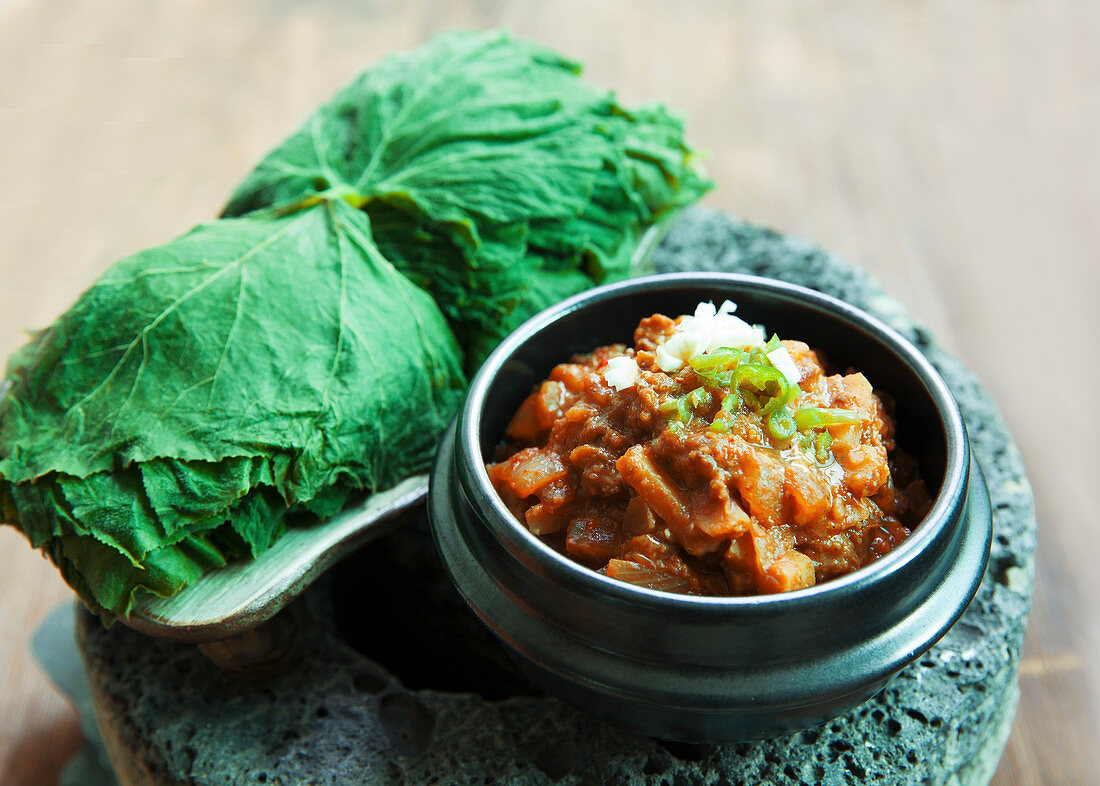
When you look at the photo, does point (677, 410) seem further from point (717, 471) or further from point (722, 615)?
point (722, 615)

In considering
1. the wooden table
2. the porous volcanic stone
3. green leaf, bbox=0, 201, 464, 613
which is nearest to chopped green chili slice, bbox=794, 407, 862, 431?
the porous volcanic stone

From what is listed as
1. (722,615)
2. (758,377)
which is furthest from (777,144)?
(722,615)

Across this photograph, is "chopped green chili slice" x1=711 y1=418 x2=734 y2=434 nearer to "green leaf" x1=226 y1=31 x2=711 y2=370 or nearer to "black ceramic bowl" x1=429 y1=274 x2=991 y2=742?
"black ceramic bowl" x1=429 y1=274 x2=991 y2=742

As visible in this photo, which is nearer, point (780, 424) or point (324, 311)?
point (780, 424)

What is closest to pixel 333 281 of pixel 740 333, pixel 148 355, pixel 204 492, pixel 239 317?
pixel 239 317

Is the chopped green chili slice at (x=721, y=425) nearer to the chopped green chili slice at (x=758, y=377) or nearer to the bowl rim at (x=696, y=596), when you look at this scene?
the chopped green chili slice at (x=758, y=377)
